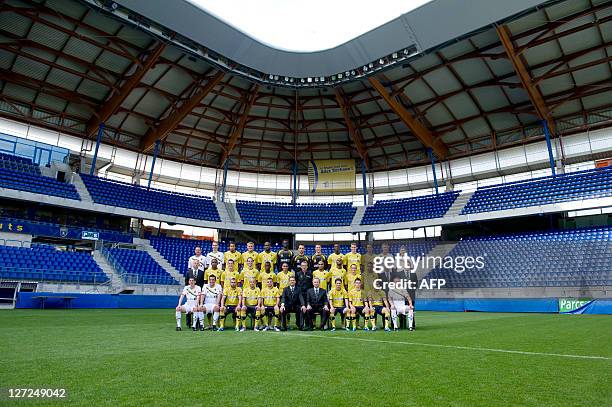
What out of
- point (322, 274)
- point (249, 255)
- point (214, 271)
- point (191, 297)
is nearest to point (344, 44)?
point (249, 255)

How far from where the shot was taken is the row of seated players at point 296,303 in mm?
9867

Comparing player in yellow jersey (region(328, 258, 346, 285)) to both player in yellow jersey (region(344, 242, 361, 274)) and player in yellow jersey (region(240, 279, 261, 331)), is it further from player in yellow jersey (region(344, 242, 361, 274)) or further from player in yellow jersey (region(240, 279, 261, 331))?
player in yellow jersey (region(240, 279, 261, 331))

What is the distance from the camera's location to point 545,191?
1051 inches

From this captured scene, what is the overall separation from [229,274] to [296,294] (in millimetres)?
2084

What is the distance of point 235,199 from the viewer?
37.8m

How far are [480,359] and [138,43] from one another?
24.6 metres

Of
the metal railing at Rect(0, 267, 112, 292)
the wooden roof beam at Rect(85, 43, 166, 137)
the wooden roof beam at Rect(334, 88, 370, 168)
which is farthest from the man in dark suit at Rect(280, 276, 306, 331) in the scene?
the wooden roof beam at Rect(334, 88, 370, 168)

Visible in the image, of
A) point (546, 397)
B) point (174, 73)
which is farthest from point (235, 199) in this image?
point (546, 397)

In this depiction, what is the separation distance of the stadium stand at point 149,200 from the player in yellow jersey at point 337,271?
22.8m

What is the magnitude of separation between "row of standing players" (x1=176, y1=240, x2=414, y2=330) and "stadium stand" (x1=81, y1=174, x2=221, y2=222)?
20594 mm

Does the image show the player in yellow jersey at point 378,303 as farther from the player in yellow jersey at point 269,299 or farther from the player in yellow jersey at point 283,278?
the player in yellow jersey at point 269,299

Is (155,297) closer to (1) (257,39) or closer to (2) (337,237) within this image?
(1) (257,39)

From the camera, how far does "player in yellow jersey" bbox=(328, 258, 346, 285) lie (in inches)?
423

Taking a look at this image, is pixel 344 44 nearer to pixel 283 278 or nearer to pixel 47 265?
pixel 283 278
